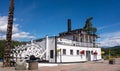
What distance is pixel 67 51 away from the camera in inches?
1264

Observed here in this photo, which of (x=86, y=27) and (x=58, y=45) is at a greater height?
(x=86, y=27)

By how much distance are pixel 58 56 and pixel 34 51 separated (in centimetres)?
392

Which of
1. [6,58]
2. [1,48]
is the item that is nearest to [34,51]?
[6,58]

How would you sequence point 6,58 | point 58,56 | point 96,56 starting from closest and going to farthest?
point 6,58 < point 58,56 < point 96,56

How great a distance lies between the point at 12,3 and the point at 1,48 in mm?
26460

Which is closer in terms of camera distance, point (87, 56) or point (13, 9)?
point (13, 9)

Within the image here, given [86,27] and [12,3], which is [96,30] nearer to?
[86,27]

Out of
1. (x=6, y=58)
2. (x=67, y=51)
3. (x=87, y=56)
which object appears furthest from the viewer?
(x=87, y=56)

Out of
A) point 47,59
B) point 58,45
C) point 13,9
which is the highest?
point 13,9

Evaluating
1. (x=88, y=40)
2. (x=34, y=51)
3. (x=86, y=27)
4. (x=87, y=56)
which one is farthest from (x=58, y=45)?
(x=86, y=27)

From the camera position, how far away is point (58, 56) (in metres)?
→ 30.2

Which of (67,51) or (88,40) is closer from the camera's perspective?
(67,51)

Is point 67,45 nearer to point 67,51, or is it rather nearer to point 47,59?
point 67,51

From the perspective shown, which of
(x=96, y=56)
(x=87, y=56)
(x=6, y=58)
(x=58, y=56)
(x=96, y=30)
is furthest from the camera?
(x=96, y=30)
